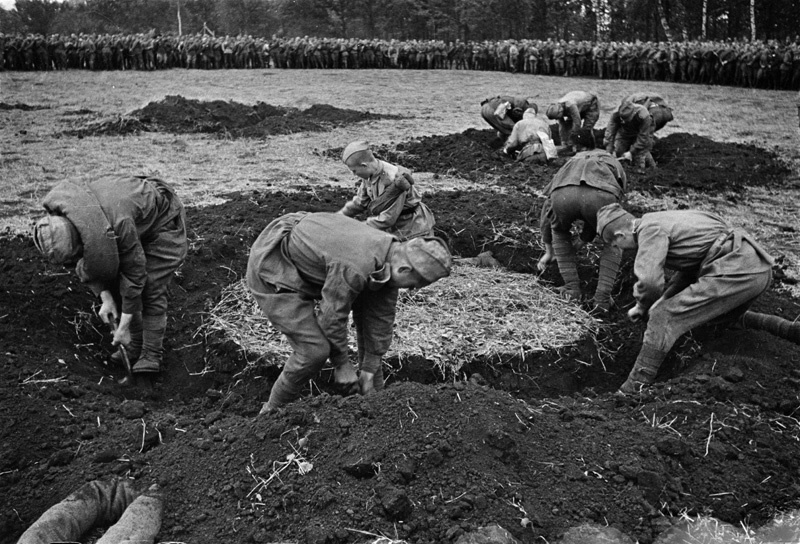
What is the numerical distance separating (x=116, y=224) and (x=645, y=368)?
3.54 m

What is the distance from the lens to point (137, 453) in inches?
144

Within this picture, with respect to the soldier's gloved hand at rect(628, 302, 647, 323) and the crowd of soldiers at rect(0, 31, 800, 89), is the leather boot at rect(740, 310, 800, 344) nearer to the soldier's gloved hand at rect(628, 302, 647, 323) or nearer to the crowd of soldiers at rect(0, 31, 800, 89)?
the soldier's gloved hand at rect(628, 302, 647, 323)

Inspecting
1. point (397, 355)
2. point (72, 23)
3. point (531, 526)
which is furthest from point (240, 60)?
point (531, 526)

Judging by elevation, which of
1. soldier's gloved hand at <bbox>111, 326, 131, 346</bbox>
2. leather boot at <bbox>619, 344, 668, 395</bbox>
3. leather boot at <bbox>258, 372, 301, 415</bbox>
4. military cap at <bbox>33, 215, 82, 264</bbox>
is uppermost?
military cap at <bbox>33, 215, 82, 264</bbox>

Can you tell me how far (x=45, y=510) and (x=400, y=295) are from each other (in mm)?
3304

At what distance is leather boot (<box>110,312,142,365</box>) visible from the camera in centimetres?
501

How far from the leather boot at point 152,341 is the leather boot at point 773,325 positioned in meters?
4.16

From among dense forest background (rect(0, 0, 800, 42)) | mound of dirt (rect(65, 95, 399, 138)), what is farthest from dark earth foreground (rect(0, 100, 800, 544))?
dense forest background (rect(0, 0, 800, 42))

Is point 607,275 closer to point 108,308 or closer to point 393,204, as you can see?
point 393,204

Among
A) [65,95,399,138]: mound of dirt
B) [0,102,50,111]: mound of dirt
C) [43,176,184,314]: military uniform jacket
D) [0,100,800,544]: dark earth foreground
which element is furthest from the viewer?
[0,102,50,111]: mound of dirt

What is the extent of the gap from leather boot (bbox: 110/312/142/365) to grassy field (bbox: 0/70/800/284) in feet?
3.45

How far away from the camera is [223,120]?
13961 millimetres

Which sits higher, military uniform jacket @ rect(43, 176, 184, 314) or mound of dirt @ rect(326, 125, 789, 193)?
military uniform jacket @ rect(43, 176, 184, 314)

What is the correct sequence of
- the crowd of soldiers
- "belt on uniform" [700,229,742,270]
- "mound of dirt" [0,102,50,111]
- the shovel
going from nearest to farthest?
1. "belt on uniform" [700,229,742,270]
2. the shovel
3. "mound of dirt" [0,102,50,111]
4. the crowd of soldiers
